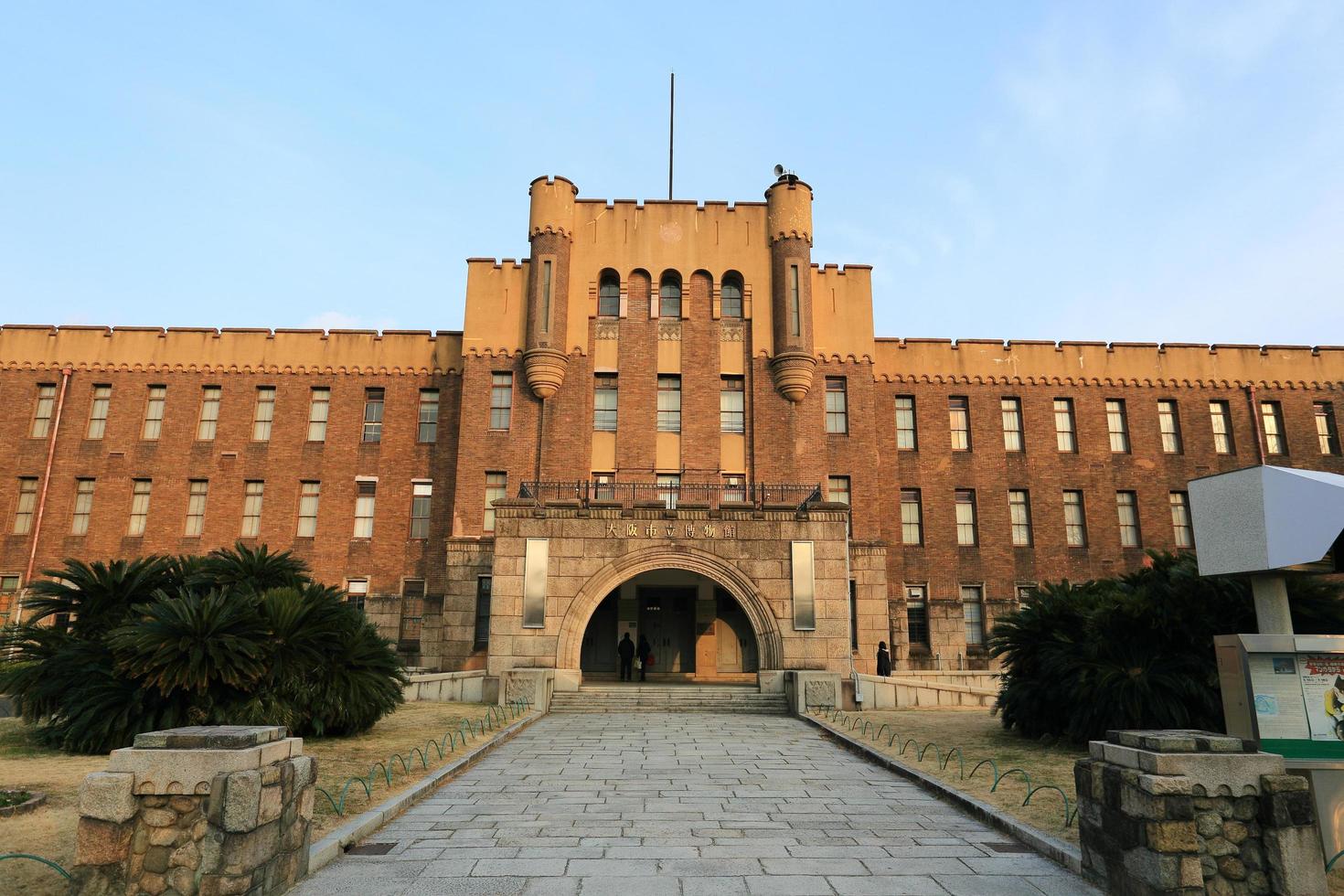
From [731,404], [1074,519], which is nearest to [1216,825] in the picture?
[731,404]

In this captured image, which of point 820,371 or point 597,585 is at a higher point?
point 820,371

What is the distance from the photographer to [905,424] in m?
31.9

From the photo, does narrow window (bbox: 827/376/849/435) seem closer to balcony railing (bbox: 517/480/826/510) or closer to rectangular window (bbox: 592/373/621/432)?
balcony railing (bbox: 517/480/826/510)

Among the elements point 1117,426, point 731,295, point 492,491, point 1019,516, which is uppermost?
point 731,295

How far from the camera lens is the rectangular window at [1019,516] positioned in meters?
31.4

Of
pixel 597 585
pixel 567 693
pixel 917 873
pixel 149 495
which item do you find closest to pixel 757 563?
pixel 597 585

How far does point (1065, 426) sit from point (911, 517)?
23.8 ft

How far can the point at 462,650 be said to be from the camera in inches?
1077

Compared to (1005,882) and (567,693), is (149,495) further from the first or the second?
(1005,882)

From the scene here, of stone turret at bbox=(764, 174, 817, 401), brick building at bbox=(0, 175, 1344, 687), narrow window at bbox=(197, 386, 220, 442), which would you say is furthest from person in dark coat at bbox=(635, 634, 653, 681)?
narrow window at bbox=(197, 386, 220, 442)

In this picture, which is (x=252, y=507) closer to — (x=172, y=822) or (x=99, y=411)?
(x=99, y=411)

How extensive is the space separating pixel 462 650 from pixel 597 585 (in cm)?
753

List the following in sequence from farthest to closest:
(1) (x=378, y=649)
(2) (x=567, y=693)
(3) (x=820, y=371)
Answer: (3) (x=820, y=371) < (2) (x=567, y=693) < (1) (x=378, y=649)

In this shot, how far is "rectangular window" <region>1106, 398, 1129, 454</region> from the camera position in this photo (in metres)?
32.3
